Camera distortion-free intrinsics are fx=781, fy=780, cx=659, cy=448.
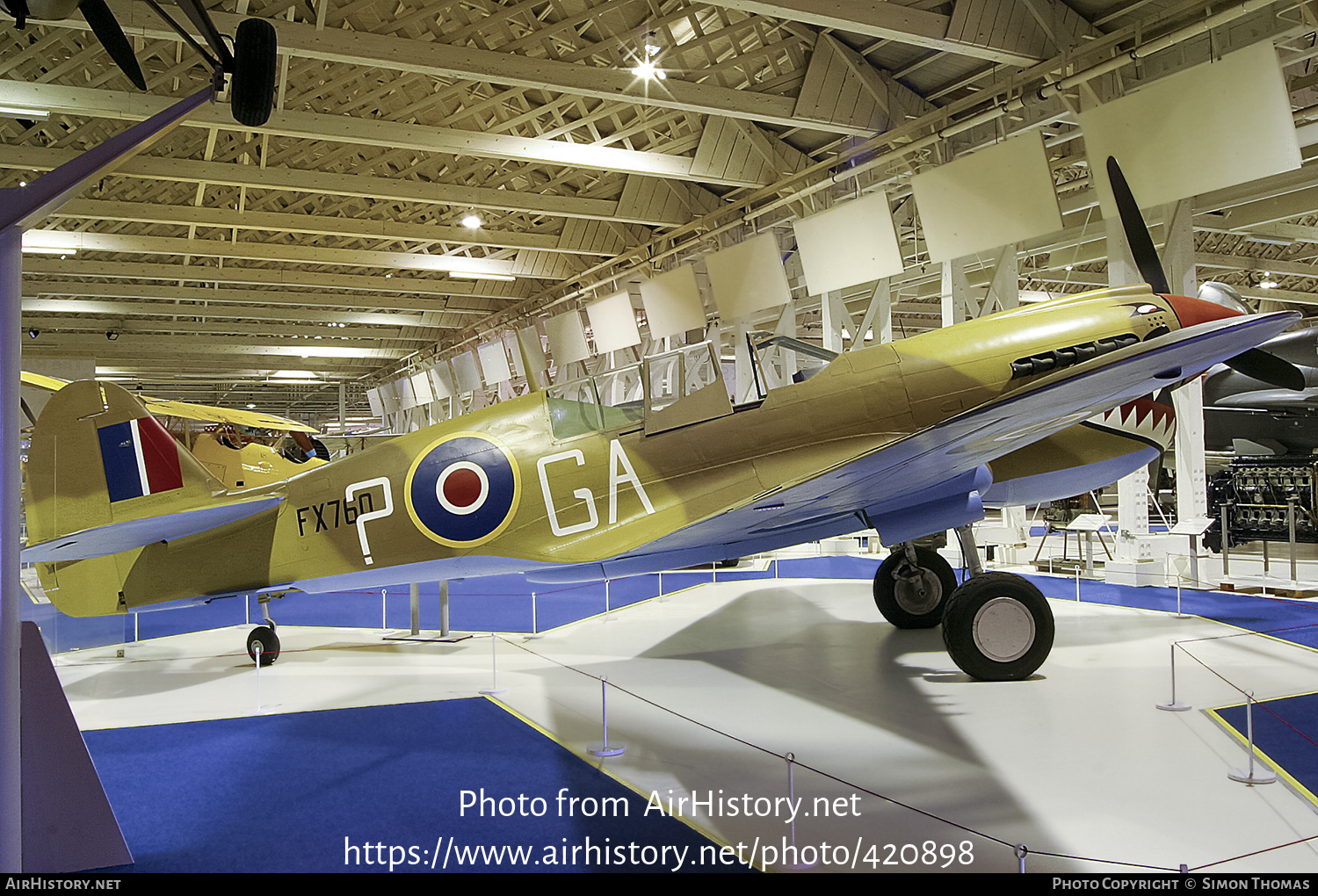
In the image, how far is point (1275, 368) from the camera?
240 inches

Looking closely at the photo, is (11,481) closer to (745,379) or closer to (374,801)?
(374,801)

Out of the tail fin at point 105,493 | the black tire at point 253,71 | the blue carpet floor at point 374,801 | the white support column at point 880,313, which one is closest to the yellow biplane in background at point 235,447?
the tail fin at point 105,493

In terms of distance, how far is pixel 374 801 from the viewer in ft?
11.5

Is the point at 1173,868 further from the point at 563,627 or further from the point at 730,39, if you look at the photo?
the point at 730,39

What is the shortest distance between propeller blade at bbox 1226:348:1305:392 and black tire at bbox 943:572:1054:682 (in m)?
2.78

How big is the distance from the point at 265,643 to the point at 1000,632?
5845 mm

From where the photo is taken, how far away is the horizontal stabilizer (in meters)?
5.23

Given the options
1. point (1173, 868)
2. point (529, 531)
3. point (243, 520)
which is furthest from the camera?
point (243, 520)

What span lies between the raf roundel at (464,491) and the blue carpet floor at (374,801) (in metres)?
1.24

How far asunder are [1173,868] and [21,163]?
1360 cm

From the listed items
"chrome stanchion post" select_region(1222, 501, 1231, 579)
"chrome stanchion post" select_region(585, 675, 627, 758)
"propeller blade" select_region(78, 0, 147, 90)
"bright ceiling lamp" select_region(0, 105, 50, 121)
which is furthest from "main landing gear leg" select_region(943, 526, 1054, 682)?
"bright ceiling lamp" select_region(0, 105, 50, 121)

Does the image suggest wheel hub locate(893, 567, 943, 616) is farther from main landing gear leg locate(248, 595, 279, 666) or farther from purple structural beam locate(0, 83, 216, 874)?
purple structural beam locate(0, 83, 216, 874)
